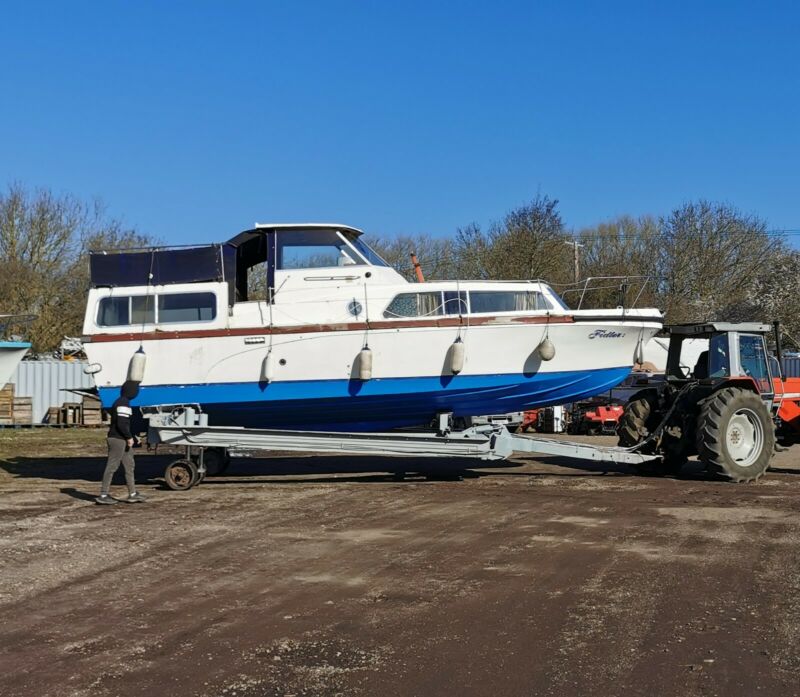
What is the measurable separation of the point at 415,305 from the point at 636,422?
429 centimetres

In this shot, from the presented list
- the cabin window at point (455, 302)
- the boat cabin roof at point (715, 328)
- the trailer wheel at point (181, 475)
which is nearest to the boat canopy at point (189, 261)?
the cabin window at point (455, 302)

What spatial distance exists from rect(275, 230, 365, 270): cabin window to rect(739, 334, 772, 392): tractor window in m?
6.33

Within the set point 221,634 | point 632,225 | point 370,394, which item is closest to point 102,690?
point 221,634

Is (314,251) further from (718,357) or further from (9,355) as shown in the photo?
(9,355)

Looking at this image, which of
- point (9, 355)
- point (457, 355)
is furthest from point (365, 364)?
point (9, 355)

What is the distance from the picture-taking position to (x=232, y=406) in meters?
13.0

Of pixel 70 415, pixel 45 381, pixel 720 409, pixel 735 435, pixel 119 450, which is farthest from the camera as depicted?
pixel 45 381

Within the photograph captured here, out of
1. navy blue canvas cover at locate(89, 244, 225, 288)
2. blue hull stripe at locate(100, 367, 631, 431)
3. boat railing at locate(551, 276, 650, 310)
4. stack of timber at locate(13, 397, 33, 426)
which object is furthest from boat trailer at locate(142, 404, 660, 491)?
stack of timber at locate(13, 397, 33, 426)

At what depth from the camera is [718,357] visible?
14.0 m

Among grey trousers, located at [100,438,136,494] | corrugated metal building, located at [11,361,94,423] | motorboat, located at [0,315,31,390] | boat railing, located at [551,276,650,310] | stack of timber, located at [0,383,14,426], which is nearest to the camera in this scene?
grey trousers, located at [100,438,136,494]

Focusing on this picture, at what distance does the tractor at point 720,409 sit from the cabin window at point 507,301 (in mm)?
2834

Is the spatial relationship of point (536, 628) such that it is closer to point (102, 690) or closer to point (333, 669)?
point (333, 669)

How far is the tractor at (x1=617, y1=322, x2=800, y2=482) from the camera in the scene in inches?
511

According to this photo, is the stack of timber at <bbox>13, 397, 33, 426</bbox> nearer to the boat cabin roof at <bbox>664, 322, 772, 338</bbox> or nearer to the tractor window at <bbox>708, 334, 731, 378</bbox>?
the boat cabin roof at <bbox>664, 322, 772, 338</bbox>
